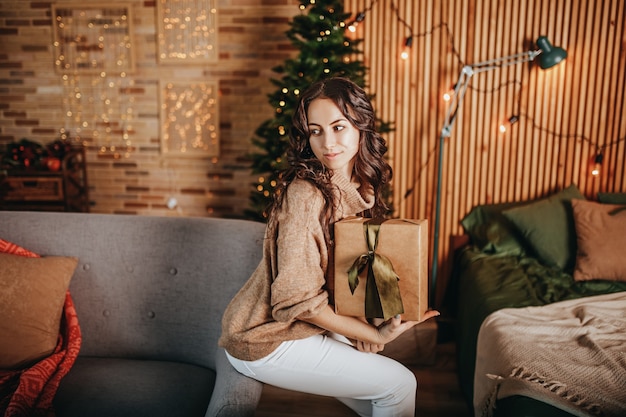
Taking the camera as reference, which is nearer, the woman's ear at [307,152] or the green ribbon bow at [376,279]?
the green ribbon bow at [376,279]

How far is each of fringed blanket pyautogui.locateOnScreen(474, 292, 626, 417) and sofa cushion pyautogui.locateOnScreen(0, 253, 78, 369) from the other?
5.08ft

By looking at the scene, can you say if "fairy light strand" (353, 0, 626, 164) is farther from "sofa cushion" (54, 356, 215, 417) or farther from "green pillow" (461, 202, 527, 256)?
"sofa cushion" (54, 356, 215, 417)

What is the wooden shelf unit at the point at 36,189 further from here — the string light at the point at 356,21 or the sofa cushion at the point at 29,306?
the string light at the point at 356,21

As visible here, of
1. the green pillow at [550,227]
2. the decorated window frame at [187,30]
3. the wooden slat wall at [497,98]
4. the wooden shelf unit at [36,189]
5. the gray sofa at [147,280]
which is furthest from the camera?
the decorated window frame at [187,30]

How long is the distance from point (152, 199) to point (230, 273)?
8.09 feet

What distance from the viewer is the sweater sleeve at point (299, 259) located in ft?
4.21

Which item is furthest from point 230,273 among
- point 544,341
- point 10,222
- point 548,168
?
point 548,168

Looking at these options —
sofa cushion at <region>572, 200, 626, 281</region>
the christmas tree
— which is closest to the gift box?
the christmas tree

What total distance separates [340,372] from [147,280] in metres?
0.93

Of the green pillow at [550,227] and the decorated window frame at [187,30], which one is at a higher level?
the decorated window frame at [187,30]

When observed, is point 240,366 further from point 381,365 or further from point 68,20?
point 68,20

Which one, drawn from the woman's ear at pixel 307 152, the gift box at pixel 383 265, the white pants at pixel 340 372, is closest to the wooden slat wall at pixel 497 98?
the woman's ear at pixel 307 152

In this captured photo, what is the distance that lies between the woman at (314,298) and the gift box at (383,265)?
83 mm

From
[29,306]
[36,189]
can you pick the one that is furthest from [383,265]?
[36,189]
